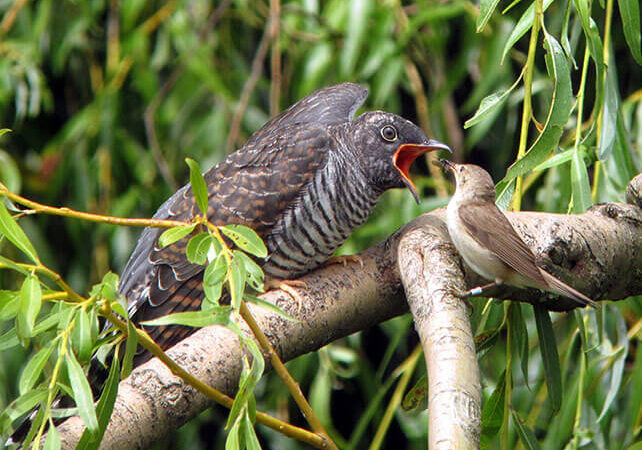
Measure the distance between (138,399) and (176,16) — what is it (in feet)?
8.10

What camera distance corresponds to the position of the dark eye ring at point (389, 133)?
2.28 metres

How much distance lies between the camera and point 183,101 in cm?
347

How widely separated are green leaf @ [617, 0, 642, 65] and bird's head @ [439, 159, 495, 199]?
40 centimetres

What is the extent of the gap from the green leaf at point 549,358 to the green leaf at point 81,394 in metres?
1.00

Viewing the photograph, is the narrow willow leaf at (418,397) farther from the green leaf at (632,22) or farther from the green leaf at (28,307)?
the green leaf at (28,307)

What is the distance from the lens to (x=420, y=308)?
4.66 feet

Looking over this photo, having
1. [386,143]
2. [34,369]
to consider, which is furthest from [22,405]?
[386,143]

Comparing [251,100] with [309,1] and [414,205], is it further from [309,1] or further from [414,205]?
[414,205]

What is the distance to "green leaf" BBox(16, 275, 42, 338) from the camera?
1029 mm

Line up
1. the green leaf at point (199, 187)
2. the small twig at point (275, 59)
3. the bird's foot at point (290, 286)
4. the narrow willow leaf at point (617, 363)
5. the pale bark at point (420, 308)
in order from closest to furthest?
the green leaf at point (199, 187)
the pale bark at point (420, 308)
the bird's foot at point (290, 286)
the narrow willow leaf at point (617, 363)
the small twig at point (275, 59)

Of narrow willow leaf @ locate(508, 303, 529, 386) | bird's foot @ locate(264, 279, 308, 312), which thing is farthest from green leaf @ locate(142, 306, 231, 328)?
narrow willow leaf @ locate(508, 303, 529, 386)

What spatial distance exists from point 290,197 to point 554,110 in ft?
2.56

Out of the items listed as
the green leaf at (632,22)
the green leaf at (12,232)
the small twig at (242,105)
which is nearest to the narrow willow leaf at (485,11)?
the green leaf at (632,22)

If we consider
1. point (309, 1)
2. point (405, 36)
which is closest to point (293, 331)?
point (405, 36)
